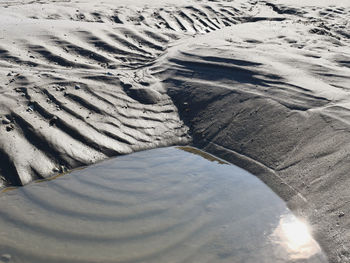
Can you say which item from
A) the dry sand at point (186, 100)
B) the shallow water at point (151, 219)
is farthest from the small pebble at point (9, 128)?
the shallow water at point (151, 219)

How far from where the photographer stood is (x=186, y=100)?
486cm

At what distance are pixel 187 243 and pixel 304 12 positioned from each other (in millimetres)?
7189

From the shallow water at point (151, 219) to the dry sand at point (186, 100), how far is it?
0.21 m

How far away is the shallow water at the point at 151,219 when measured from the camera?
8.65 ft

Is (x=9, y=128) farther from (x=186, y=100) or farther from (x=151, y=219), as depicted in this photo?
(x=186, y=100)

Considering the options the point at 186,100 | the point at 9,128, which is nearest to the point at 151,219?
the point at 9,128

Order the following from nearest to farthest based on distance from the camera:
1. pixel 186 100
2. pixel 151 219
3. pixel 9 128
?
pixel 151 219
pixel 9 128
pixel 186 100

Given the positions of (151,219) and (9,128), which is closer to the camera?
(151,219)

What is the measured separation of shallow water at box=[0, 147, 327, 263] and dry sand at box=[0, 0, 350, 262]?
8.3 inches

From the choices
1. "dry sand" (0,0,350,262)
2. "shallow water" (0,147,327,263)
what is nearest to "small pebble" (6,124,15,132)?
"dry sand" (0,0,350,262)

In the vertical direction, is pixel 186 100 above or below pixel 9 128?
above

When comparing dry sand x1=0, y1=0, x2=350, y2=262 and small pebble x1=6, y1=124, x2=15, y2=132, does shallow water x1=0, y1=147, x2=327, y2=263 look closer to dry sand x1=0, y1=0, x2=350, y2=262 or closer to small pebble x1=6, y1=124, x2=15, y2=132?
dry sand x1=0, y1=0, x2=350, y2=262

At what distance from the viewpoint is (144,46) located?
606cm

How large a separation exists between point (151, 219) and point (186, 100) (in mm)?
2196
